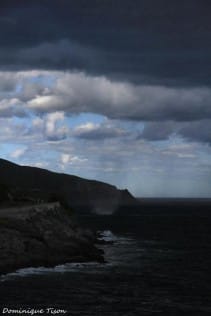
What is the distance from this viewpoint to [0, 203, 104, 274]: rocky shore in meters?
78.9

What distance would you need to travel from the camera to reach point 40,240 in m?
87.2

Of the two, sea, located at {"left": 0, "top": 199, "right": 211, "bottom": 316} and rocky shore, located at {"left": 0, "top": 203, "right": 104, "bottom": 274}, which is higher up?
rocky shore, located at {"left": 0, "top": 203, "right": 104, "bottom": 274}

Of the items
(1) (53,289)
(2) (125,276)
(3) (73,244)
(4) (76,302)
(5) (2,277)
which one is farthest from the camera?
(3) (73,244)

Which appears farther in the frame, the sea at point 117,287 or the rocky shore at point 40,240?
the rocky shore at point 40,240

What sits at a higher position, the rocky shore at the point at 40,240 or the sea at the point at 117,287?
the rocky shore at the point at 40,240

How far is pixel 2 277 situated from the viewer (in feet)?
229

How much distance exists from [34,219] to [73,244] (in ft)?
28.9

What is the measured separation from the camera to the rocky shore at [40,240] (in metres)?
78.9

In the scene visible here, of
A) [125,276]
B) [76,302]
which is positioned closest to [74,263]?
[125,276]

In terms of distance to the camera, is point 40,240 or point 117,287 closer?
point 117,287

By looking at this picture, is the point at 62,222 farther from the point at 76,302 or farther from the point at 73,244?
the point at 76,302

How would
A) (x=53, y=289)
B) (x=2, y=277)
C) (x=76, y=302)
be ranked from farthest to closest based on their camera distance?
(x=2, y=277), (x=53, y=289), (x=76, y=302)

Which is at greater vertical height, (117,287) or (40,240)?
(40,240)

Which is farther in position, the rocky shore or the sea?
the rocky shore
